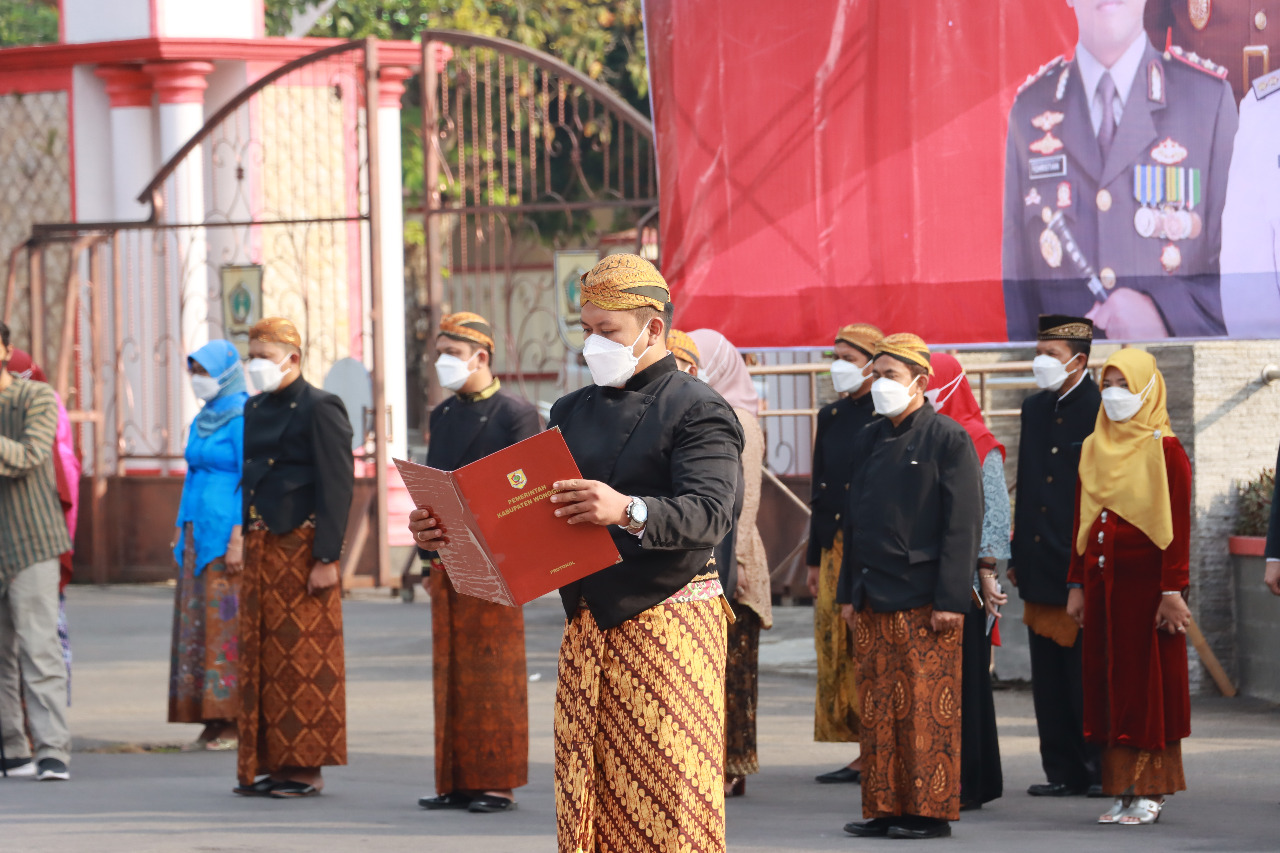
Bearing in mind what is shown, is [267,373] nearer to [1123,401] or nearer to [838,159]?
[838,159]

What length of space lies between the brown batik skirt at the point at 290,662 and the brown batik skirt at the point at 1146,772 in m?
2.96

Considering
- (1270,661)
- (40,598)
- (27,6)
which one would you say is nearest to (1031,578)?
(1270,661)

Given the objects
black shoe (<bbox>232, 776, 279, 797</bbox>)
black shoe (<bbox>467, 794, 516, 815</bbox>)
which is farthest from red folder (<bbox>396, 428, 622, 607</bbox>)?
black shoe (<bbox>232, 776, 279, 797</bbox>)

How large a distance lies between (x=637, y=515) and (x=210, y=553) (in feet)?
15.2

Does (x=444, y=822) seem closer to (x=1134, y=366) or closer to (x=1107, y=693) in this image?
(x=1107, y=693)

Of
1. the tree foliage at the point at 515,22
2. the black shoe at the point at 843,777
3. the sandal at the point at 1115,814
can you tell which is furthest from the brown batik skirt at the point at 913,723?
the tree foliage at the point at 515,22

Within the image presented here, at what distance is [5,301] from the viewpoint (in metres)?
15.1

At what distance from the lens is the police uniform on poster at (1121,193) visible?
7.17 metres

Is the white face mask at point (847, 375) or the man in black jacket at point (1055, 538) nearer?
the man in black jacket at point (1055, 538)

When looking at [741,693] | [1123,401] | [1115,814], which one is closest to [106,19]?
[741,693]

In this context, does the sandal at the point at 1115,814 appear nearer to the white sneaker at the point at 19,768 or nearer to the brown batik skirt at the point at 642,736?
the brown batik skirt at the point at 642,736

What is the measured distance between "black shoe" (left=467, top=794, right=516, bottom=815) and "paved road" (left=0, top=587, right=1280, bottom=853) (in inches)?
2.9

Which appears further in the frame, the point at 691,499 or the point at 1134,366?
the point at 1134,366

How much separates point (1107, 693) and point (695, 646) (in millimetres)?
2982
